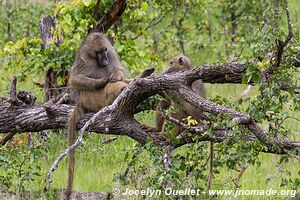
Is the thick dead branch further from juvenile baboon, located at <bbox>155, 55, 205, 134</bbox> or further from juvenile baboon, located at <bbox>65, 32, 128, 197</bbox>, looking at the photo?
juvenile baboon, located at <bbox>65, 32, 128, 197</bbox>

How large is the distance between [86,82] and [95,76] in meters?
0.19

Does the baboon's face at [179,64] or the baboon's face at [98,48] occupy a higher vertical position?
the baboon's face at [98,48]

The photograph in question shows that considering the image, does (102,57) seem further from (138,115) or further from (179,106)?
(138,115)

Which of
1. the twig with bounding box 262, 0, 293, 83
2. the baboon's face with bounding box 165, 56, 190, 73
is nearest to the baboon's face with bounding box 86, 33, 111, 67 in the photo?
the baboon's face with bounding box 165, 56, 190, 73

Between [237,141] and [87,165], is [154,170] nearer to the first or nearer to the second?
[237,141]

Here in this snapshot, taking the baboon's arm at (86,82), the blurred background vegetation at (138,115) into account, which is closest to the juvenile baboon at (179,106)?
the blurred background vegetation at (138,115)

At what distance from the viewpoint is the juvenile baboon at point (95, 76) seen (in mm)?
7523

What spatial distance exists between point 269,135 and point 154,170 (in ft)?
3.75

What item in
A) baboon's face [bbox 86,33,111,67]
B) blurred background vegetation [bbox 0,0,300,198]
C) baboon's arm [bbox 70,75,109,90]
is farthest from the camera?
baboon's face [bbox 86,33,111,67]

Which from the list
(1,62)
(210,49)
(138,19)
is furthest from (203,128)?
(210,49)

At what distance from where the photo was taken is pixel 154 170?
6293 mm

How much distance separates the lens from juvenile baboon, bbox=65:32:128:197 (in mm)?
7523

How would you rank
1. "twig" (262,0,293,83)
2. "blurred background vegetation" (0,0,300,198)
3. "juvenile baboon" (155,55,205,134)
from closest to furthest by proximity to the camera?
"twig" (262,0,293,83), "blurred background vegetation" (0,0,300,198), "juvenile baboon" (155,55,205,134)

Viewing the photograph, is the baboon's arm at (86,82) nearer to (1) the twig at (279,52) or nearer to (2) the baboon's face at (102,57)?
(2) the baboon's face at (102,57)
